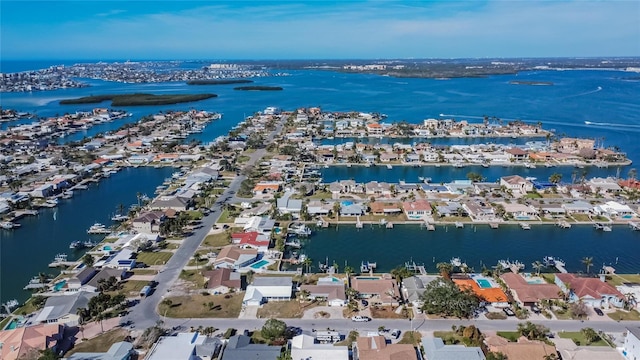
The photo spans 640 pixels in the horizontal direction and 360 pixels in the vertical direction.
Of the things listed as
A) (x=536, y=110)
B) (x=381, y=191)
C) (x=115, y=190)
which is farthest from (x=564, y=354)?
(x=536, y=110)

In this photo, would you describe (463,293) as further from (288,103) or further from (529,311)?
(288,103)

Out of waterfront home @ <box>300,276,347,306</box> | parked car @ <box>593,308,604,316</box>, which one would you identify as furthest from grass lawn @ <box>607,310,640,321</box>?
waterfront home @ <box>300,276,347,306</box>

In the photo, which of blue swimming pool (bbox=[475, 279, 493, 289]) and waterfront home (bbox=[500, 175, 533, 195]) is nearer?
blue swimming pool (bbox=[475, 279, 493, 289])

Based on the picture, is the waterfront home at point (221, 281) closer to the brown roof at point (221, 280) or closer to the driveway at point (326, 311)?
the brown roof at point (221, 280)

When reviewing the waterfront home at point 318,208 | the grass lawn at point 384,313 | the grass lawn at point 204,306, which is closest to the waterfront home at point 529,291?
the grass lawn at point 384,313

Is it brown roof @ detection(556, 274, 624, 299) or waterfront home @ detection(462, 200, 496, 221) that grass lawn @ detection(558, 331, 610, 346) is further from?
waterfront home @ detection(462, 200, 496, 221)

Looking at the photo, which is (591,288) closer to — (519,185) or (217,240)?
(519,185)

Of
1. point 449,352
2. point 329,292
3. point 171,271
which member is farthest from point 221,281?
point 449,352
